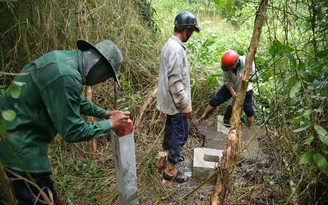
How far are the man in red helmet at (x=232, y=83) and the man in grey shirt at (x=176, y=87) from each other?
1.13m

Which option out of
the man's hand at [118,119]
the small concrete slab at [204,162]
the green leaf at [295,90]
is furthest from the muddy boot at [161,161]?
the green leaf at [295,90]

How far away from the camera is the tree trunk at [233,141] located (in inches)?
93.9

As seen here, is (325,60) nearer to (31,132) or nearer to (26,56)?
(31,132)

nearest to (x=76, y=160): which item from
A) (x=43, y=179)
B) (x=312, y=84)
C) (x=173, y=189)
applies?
(x=173, y=189)

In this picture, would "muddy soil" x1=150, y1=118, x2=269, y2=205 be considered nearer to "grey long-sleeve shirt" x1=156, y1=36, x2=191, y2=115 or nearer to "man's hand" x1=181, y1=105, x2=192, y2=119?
"man's hand" x1=181, y1=105, x2=192, y2=119

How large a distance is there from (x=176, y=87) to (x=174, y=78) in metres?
0.11

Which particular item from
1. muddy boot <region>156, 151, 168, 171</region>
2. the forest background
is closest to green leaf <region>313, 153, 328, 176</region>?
the forest background

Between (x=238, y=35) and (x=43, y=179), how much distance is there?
741cm

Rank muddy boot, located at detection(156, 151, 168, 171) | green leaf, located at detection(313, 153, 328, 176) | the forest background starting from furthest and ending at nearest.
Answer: muddy boot, located at detection(156, 151, 168, 171) → the forest background → green leaf, located at detection(313, 153, 328, 176)

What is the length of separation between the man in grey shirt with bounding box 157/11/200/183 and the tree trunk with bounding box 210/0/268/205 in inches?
37.9

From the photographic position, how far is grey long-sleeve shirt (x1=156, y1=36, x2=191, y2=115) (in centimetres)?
339

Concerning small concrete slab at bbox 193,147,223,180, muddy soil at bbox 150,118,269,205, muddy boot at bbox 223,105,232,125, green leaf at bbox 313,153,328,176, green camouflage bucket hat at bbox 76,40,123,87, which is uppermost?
green camouflage bucket hat at bbox 76,40,123,87

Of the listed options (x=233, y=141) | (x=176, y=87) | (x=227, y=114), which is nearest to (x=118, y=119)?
(x=233, y=141)

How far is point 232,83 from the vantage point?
16.3 ft
